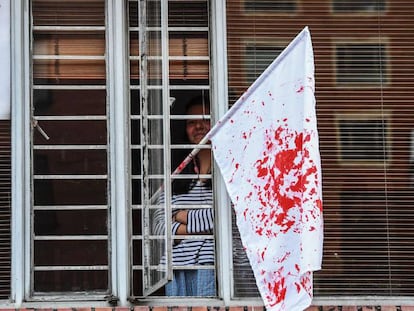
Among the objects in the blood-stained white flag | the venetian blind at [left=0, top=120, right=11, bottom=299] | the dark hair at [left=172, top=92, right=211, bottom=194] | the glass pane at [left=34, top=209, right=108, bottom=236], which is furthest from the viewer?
the dark hair at [left=172, top=92, right=211, bottom=194]

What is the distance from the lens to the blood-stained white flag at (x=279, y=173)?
6707mm

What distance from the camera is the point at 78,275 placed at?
7.32 metres

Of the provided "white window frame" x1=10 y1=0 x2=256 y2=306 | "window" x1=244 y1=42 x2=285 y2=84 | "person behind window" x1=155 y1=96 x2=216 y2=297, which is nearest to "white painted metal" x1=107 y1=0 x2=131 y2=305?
"white window frame" x1=10 y1=0 x2=256 y2=306

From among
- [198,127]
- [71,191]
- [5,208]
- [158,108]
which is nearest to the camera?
[158,108]

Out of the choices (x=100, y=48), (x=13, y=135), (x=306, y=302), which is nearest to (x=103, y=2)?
(x=100, y=48)

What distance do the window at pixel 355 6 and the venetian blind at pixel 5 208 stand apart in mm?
2227

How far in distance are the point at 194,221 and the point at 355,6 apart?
67.7 inches

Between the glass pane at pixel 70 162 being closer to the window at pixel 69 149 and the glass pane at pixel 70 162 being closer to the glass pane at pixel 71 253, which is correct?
the window at pixel 69 149

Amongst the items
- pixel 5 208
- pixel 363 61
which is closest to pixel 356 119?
pixel 363 61

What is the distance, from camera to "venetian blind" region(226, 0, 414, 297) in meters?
7.32

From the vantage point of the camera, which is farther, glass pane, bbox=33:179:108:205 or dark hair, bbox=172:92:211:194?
dark hair, bbox=172:92:211:194

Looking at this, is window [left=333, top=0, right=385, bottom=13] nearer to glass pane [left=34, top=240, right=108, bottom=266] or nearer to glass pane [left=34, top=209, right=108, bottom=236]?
glass pane [left=34, top=209, right=108, bottom=236]

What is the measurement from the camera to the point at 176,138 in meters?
7.49

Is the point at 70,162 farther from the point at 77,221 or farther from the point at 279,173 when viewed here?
the point at 279,173
